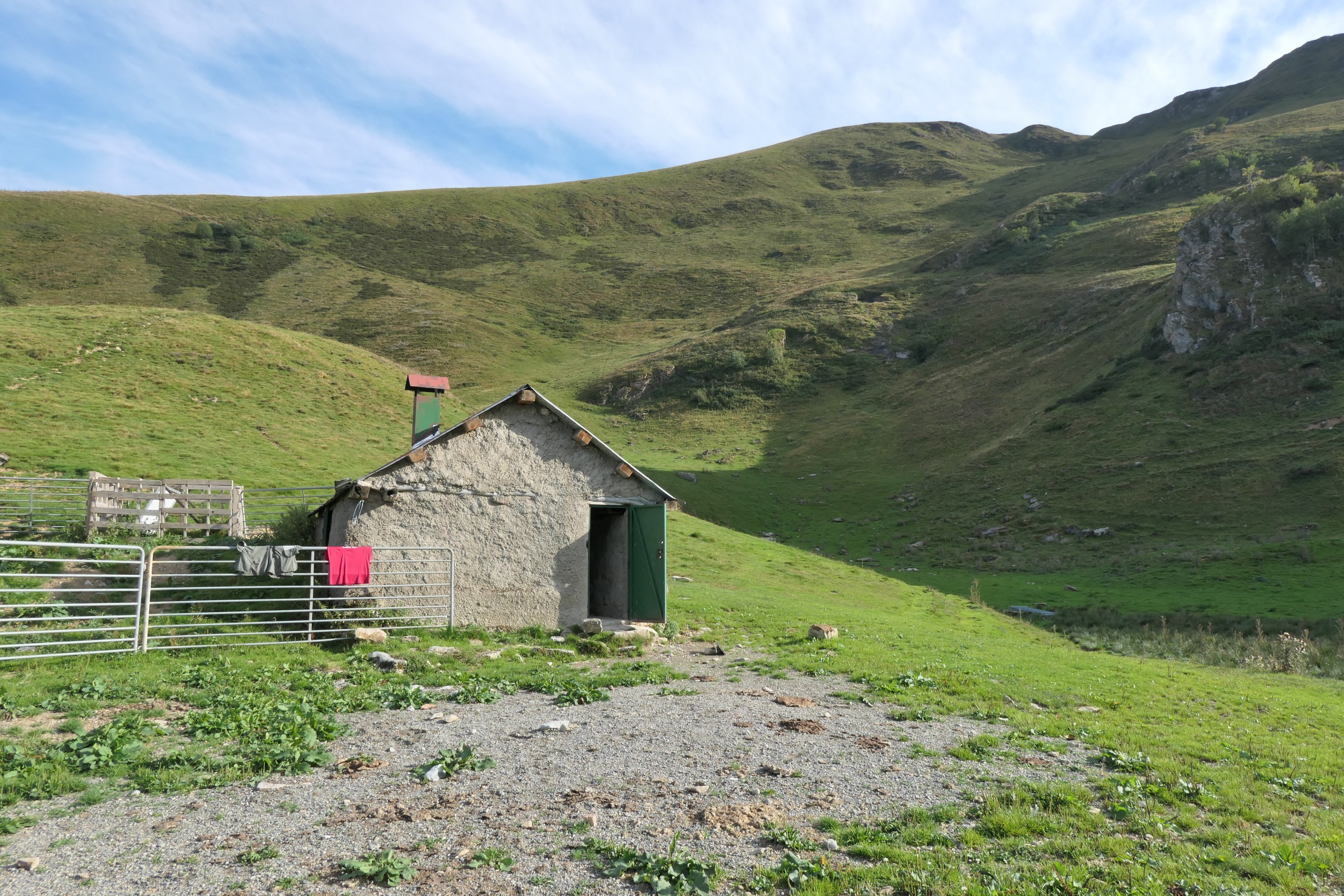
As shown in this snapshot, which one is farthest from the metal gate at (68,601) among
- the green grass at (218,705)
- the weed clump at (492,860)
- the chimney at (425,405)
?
the chimney at (425,405)

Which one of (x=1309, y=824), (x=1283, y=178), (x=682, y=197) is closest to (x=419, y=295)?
(x=682, y=197)

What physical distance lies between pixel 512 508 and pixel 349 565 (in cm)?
388

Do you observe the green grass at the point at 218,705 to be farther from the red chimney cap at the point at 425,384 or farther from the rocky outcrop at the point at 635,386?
the rocky outcrop at the point at 635,386

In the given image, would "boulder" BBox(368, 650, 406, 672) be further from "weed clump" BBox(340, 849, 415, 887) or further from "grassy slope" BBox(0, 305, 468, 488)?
"grassy slope" BBox(0, 305, 468, 488)

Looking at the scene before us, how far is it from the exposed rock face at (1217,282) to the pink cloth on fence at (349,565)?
56.7 meters

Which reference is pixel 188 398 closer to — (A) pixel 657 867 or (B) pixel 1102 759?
(A) pixel 657 867

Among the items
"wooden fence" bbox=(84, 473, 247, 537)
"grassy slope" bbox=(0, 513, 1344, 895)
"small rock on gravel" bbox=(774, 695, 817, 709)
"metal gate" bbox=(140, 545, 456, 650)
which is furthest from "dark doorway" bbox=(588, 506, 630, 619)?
"wooden fence" bbox=(84, 473, 247, 537)

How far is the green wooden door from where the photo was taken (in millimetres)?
19688

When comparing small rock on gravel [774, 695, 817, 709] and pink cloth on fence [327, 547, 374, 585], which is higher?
pink cloth on fence [327, 547, 374, 585]

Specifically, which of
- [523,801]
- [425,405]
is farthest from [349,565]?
[523,801]

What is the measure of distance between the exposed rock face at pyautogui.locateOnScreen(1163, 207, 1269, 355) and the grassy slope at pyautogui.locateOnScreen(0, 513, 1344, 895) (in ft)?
132

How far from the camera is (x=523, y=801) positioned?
7621 millimetres

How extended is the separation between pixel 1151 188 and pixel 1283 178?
57951mm

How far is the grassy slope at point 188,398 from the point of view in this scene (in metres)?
33.7
